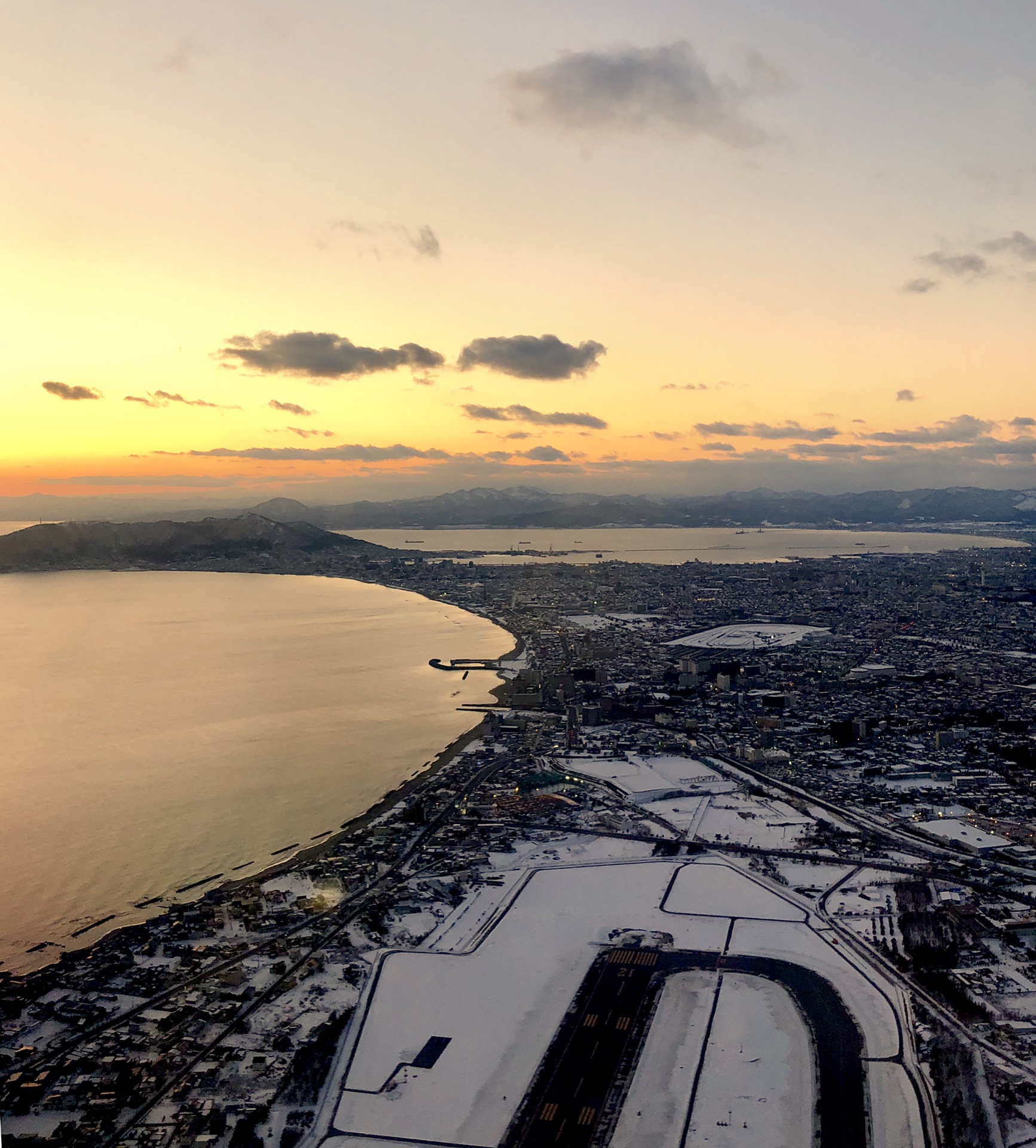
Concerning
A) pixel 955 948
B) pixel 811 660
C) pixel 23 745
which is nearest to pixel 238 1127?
pixel 955 948

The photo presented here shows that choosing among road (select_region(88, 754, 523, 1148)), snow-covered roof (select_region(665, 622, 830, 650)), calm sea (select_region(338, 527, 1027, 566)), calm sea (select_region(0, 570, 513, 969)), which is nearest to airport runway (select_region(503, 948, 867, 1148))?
road (select_region(88, 754, 523, 1148))

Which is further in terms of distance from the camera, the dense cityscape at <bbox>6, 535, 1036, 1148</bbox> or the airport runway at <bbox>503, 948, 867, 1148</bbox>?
the dense cityscape at <bbox>6, 535, 1036, 1148</bbox>

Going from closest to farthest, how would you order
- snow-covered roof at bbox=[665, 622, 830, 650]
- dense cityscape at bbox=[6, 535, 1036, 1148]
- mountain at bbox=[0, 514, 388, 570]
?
dense cityscape at bbox=[6, 535, 1036, 1148] → snow-covered roof at bbox=[665, 622, 830, 650] → mountain at bbox=[0, 514, 388, 570]

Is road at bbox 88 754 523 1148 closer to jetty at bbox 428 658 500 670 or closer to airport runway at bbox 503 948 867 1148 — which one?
airport runway at bbox 503 948 867 1148

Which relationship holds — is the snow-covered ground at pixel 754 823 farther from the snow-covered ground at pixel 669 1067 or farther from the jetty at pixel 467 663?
the jetty at pixel 467 663

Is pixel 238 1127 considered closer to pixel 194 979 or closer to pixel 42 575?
pixel 194 979

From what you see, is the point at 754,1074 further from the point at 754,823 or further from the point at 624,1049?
the point at 754,823
